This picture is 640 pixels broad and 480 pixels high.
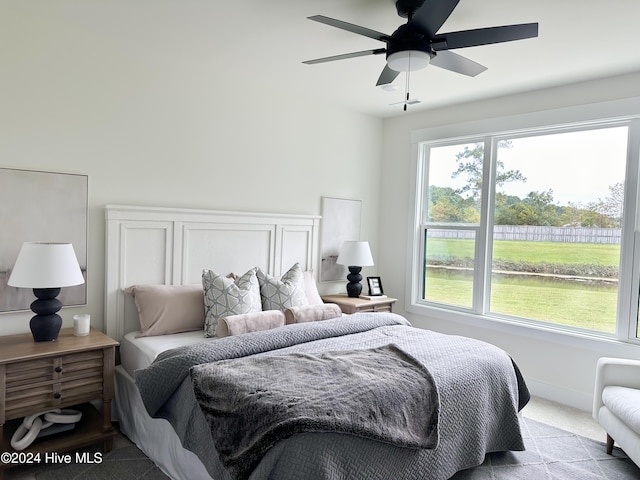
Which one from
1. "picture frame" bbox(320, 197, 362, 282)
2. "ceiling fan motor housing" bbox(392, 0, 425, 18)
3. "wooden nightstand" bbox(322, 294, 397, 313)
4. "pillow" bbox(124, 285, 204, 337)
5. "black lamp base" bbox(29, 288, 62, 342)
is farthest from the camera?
"picture frame" bbox(320, 197, 362, 282)

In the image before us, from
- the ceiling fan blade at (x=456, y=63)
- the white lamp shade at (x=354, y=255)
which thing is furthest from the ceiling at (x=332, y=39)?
the white lamp shade at (x=354, y=255)

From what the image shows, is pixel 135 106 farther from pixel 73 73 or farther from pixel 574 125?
pixel 574 125

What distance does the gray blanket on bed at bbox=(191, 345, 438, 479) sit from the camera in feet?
5.50

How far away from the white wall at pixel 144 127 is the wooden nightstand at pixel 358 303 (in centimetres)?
91

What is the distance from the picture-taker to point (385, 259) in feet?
16.1

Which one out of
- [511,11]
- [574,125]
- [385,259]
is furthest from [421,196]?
[511,11]

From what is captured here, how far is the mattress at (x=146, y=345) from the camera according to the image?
8.86 feet

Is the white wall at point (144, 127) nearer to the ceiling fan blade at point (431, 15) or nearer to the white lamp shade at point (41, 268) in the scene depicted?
the white lamp shade at point (41, 268)

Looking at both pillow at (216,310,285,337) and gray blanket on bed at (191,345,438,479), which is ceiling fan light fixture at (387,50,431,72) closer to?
gray blanket on bed at (191,345,438,479)

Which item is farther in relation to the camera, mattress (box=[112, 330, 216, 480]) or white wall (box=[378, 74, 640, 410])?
white wall (box=[378, 74, 640, 410])

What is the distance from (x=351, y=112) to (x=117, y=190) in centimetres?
253

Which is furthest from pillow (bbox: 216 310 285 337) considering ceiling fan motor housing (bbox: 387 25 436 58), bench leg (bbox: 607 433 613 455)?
bench leg (bbox: 607 433 613 455)

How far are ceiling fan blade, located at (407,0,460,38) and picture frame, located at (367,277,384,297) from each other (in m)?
2.78

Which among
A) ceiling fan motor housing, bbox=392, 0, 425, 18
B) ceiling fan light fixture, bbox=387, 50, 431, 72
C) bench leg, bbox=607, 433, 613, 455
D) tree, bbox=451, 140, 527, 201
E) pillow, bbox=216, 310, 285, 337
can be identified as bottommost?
bench leg, bbox=607, 433, 613, 455
